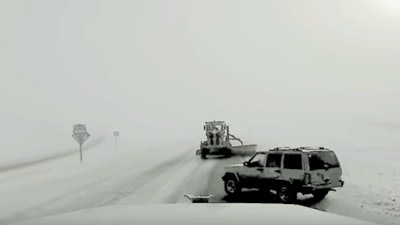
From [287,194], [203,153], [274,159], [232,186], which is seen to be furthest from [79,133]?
[287,194]

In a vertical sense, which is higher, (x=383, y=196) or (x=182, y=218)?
(x=182, y=218)

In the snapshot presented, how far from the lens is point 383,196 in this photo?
56.5 ft

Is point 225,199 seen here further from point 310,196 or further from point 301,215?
point 301,215

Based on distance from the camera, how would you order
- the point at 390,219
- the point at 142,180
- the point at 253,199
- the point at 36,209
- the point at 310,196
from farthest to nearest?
the point at 142,180 → the point at 310,196 → the point at 253,199 → the point at 36,209 → the point at 390,219

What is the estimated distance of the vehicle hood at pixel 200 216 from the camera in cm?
341

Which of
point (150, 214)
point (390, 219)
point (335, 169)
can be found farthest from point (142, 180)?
point (150, 214)

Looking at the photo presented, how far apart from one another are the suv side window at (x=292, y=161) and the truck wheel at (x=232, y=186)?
2074 mm

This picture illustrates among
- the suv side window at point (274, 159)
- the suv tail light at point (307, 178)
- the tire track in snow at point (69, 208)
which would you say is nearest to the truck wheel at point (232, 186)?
the suv side window at point (274, 159)

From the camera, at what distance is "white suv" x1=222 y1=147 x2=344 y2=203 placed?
52.7ft

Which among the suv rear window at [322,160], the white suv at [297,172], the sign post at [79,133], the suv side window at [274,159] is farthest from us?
the sign post at [79,133]

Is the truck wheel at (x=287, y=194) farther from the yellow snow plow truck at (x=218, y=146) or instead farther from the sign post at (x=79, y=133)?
the yellow snow plow truck at (x=218, y=146)

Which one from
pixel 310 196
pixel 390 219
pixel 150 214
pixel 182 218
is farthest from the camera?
pixel 310 196

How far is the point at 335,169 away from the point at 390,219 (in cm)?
426

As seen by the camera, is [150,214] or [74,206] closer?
[150,214]
